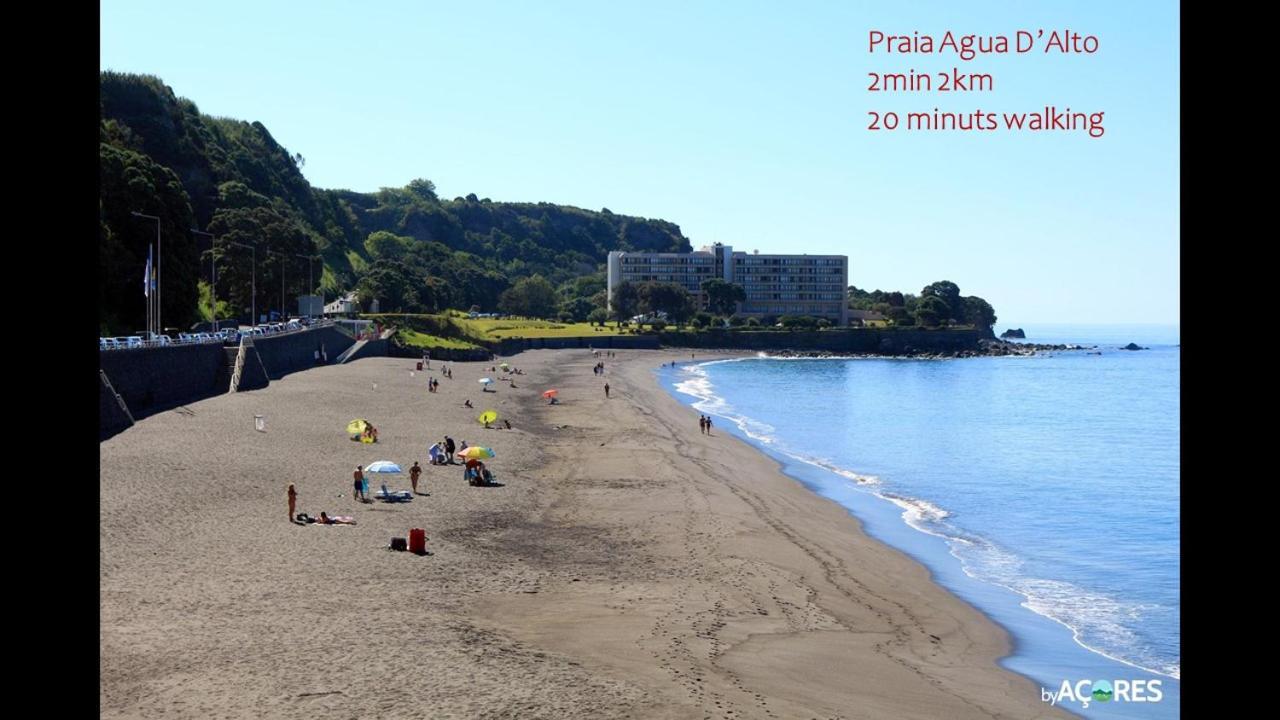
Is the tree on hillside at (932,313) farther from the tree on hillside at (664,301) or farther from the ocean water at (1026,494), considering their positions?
the ocean water at (1026,494)

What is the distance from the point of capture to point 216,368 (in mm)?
47938

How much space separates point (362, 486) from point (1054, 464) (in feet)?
106

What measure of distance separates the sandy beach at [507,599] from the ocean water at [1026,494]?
1.40 meters

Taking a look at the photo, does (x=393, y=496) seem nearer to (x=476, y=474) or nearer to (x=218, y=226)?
(x=476, y=474)

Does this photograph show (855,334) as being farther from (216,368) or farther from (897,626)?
(897,626)

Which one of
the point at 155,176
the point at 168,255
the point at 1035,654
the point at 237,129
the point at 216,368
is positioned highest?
the point at 237,129

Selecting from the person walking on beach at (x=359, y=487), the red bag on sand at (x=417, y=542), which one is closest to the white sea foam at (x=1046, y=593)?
the red bag on sand at (x=417, y=542)

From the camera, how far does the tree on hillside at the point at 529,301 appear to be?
186 meters

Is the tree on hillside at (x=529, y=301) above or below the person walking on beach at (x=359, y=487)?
above

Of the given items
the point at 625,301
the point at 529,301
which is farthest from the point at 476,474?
the point at 625,301

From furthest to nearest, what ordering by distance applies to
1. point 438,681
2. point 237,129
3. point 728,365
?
point 237,129, point 728,365, point 438,681

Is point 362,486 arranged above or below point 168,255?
below

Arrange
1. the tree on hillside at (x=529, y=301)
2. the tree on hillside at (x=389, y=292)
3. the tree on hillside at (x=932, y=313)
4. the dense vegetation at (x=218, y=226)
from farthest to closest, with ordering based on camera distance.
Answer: the tree on hillside at (x=932, y=313)
the tree on hillside at (x=529, y=301)
the tree on hillside at (x=389, y=292)
the dense vegetation at (x=218, y=226)
